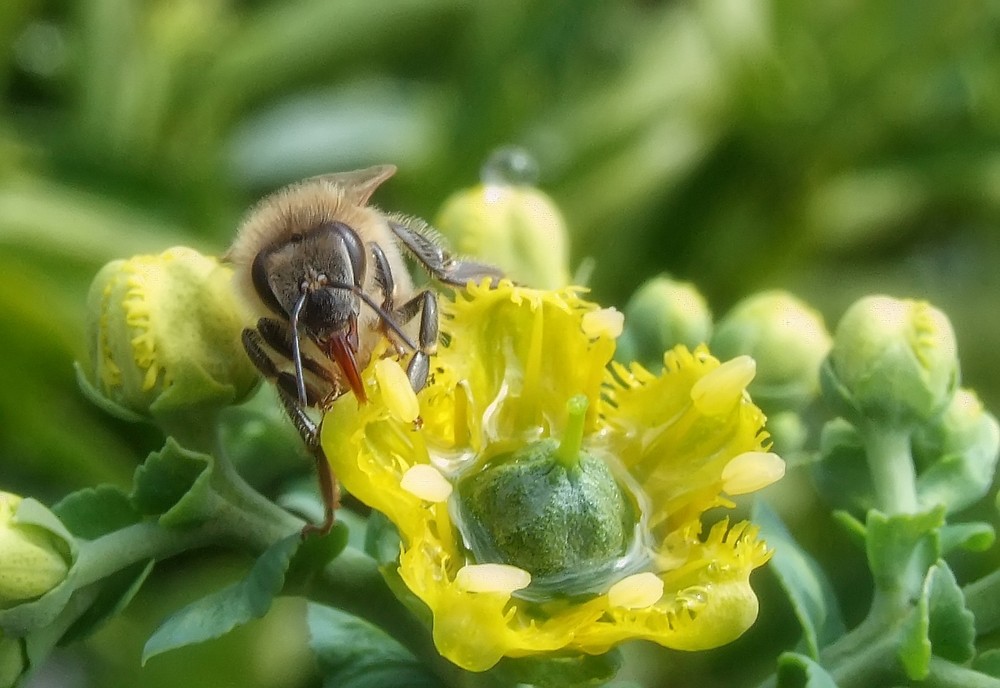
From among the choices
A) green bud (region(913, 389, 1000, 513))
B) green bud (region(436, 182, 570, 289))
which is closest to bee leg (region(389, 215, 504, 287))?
green bud (region(436, 182, 570, 289))

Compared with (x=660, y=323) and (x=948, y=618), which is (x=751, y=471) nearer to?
(x=948, y=618)

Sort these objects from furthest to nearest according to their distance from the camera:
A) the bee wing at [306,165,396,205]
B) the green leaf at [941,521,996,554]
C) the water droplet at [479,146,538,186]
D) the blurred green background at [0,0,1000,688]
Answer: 1. the blurred green background at [0,0,1000,688]
2. the water droplet at [479,146,538,186]
3. the bee wing at [306,165,396,205]
4. the green leaf at [941,521,996,554]

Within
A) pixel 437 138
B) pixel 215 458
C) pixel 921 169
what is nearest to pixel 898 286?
pixel 921 169

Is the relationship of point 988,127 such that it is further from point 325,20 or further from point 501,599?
point 501,599

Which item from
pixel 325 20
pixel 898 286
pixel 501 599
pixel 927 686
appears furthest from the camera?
pixel 325 20

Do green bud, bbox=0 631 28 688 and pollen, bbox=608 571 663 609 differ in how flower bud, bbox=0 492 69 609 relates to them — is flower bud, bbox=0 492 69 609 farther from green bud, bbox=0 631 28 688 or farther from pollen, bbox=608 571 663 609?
pollen, bbox=608 571 663 609

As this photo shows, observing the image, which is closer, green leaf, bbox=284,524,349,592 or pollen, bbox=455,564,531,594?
pollen, bbox=455,564,531,594

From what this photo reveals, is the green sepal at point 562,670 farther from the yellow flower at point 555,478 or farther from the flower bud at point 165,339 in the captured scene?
the flower bud at point 165,339
